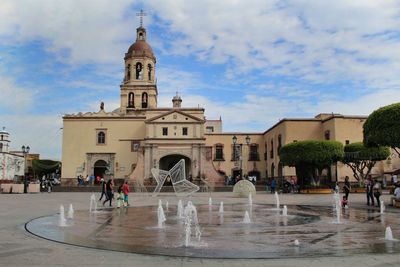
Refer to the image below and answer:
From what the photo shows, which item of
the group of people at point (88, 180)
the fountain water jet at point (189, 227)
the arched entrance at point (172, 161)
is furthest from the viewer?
the arched entrance at point (172, 161)

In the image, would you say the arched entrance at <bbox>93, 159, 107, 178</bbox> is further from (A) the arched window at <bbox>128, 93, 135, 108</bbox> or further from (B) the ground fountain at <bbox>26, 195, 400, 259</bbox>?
(B) the ground fountain at <bbox>26, 195, 400, 259</bbox>

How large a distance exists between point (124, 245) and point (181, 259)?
1914 millimetres

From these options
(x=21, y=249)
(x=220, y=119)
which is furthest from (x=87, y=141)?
(x=21, y=249)

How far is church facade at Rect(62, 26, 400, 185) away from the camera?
163 ft

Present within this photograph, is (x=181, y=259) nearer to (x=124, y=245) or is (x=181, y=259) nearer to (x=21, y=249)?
(x=124, y=245)

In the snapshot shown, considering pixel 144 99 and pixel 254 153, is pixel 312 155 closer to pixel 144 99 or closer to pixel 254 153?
pixel 254 153

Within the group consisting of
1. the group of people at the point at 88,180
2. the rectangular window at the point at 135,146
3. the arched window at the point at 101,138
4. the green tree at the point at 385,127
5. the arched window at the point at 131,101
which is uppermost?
the arched window at the point at 131,101

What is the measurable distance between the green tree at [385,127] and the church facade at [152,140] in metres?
23.6

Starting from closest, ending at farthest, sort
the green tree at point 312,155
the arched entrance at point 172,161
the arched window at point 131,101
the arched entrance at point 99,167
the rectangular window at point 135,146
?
the green tree at point 312,155 < the arched entrance at point 172,161 < the rectangular window at point 135,146 < the arched entrance at point 99,167 < the arched window at point 131,101

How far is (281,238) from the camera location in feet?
31.7

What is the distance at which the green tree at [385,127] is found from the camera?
19406 mm

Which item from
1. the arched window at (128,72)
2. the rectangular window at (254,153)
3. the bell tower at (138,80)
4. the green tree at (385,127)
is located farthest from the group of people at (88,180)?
the green tree at (385,127)

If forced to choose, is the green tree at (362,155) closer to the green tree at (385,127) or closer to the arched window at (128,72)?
the green tree at (385,127)

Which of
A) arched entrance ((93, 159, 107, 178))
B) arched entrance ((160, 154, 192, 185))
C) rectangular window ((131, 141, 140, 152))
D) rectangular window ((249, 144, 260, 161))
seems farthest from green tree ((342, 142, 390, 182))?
arched entrance ((93, 159, 107, 178))
